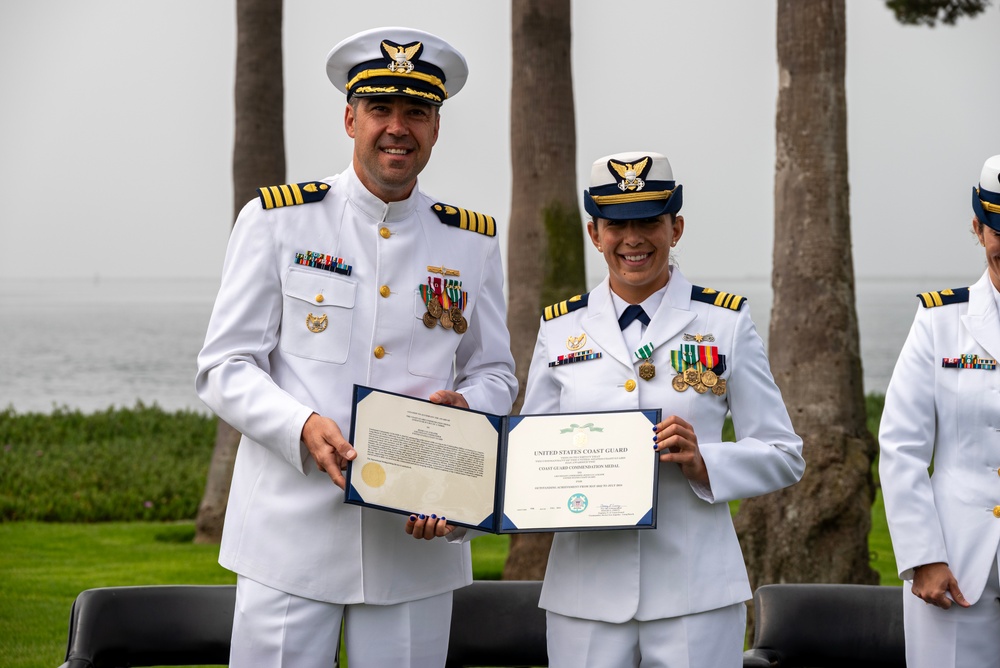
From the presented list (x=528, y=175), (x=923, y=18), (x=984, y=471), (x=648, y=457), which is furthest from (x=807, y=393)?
(x=923, y=18)

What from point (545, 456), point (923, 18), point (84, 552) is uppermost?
point (923, 18)

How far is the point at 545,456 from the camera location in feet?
8.88

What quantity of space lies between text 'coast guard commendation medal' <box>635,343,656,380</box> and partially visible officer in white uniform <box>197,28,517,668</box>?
36 centimetres

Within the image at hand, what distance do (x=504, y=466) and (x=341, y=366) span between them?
0.44 metres

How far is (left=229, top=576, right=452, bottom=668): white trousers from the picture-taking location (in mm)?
2656

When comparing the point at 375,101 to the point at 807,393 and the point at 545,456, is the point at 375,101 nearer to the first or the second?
the point at 545,456

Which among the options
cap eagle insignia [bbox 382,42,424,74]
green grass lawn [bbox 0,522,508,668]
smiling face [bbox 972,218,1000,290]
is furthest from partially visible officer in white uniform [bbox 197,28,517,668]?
green grass lawn [bbox 0,522,508,668]

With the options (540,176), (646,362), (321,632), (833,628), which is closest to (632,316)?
(646,362)

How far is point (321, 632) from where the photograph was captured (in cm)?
269

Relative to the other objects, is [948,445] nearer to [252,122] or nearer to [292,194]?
[292,194]

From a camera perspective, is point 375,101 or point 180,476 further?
point 180,476

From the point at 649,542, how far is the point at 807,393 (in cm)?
298

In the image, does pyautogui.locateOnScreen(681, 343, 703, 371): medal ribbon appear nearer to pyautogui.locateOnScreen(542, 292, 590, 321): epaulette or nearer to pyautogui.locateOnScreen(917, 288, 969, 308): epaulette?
pyautogui.locateOnScreen(542, 292, 590, 321): epaulette

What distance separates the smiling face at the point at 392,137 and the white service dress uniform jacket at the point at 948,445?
127 cm
